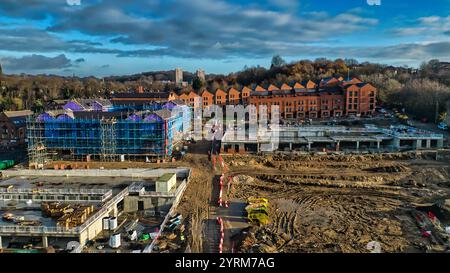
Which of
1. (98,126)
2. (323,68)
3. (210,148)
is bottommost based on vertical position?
(210,148)

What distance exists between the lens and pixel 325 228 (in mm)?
12281

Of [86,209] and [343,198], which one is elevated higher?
[86,209]

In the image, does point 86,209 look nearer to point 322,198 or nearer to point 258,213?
point 258,213

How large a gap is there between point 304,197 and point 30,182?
41.8 ft

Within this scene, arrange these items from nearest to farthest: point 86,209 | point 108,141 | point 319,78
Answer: point 86,209
point 108,141
point 319,78

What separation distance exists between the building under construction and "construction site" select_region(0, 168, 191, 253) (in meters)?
2.39

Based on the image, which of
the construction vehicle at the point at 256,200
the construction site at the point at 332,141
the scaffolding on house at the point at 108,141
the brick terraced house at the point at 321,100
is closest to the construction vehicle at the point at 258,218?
the construction vehicle at the point at 256,200

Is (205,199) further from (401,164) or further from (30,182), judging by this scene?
(401,164)

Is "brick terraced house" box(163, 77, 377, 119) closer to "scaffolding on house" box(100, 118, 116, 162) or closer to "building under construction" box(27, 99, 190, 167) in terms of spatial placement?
"building under construction" box(27, 99, 190, 167)

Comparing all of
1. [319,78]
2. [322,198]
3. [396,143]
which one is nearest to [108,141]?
[322,198]

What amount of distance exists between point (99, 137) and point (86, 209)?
8.39 m

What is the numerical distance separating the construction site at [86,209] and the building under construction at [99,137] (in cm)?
239

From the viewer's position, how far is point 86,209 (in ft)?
40.0
